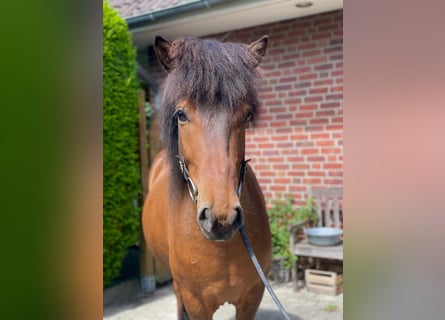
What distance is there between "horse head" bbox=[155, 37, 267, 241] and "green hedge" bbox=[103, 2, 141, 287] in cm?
214

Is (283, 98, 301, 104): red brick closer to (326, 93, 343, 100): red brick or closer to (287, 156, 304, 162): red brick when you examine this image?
(326, 93, 343, 100): red brick

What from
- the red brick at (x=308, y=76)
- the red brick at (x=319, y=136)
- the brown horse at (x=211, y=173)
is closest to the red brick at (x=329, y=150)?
the red brick at (x=319, y=136)

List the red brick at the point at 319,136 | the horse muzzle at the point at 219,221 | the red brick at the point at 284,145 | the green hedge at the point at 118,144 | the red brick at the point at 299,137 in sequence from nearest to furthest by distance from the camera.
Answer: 1. the horse muzzle at the point at 219,221
2. the green hedge at the point at 118,144
3. the red brick at the point at 319,136
4. the red brick at the point at 299,137
5. the red brick at the point at 284,145

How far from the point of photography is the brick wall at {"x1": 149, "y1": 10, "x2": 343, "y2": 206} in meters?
3.80

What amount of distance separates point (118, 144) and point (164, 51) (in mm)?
2245

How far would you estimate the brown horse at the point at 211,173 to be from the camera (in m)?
1.40

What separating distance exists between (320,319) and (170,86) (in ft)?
8.08

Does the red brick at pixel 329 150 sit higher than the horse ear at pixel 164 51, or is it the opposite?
the horse ear at pixel 164 51

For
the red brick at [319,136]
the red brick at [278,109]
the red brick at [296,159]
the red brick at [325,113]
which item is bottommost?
the red brick at [296,159]

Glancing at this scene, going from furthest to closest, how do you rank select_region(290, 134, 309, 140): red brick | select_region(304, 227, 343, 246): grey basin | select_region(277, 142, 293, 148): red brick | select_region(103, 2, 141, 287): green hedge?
select_region(277, 142, 293, 148): red brick → select_region(290, 134, 309, 140): red brick → select_region(103, 2, 141, 287): green hedge → select_region(304, 227, 343, 246): grey basin

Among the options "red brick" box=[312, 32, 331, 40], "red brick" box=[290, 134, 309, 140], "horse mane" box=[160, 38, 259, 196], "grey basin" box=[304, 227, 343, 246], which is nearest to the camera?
"horse mane" box=[160, 38, 259, 196]

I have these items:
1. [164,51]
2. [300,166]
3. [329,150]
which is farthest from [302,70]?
[164,51]

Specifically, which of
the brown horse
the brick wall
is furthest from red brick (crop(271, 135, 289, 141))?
the brown horse

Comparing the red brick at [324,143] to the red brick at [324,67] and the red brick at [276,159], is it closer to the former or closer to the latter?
the red brick at [276,159]
